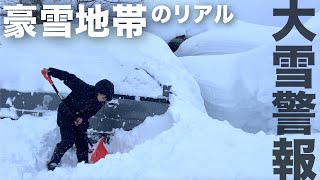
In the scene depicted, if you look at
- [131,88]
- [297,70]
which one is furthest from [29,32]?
[297,70]

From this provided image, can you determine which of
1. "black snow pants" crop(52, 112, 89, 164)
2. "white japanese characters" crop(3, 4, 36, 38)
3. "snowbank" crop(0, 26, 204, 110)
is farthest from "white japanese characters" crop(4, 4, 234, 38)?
"black snow pants" crop(52, 112, 89, 164)

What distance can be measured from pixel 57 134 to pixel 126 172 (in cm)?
186

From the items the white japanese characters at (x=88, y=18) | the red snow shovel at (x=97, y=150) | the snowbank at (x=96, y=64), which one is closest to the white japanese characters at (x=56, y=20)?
the white japanese characters at (x=88, y=18)

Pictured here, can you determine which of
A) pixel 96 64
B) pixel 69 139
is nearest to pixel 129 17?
pixel 96 64

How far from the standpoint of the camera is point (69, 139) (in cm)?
492

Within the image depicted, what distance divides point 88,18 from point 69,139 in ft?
5.33

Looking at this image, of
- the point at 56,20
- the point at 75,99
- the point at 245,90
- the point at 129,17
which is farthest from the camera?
the point at 245,90

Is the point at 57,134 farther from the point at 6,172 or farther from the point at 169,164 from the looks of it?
the point at 169,164

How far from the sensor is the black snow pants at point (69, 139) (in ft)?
16.0

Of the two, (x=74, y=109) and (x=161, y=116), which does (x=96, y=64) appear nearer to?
(x=74, y=109)

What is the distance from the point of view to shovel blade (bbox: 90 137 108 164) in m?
5.00

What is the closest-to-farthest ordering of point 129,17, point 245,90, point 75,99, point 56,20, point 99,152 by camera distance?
point 75,99
point 99,152
point 129,17
point 56,20
point 245,90

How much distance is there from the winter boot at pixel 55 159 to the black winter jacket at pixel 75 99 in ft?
1.00

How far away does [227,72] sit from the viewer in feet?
20.6
